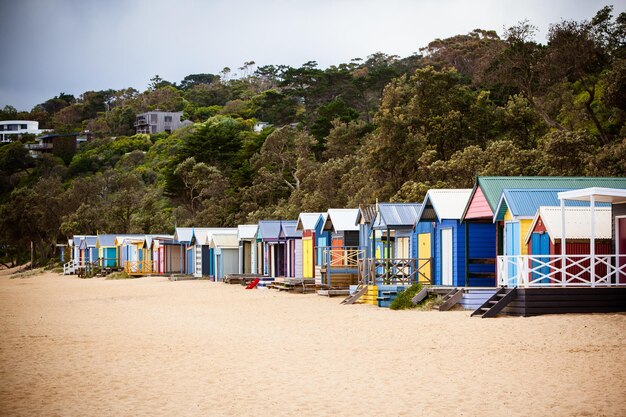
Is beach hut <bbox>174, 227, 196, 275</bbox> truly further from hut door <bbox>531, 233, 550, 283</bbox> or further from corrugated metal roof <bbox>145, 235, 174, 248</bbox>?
hut door <bbox>531, 233, 550, 283</bbox>

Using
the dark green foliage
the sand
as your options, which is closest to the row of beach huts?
the dark green foliage

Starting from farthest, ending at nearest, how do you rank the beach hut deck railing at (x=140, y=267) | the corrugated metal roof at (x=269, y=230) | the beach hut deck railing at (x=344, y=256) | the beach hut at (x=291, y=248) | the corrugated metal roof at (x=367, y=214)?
the beach hut deck railing at (x=140, y=267), the corrugated metal roof at (x=269, y=230), the beach hut at (x=291, y=248), the beach hut deck railing at (x=344, y=256), the corrugated metal roof at (x=367, y=214)

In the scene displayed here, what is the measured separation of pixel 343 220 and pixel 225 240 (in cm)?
1764

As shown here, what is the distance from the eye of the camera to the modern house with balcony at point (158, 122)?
165 m

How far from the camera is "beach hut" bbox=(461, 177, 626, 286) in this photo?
25953 millimetres

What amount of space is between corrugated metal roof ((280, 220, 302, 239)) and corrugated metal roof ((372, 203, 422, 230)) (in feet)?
43.5

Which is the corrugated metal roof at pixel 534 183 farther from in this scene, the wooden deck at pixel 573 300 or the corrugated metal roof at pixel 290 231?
the corrugated metal roof at pixel 290 231

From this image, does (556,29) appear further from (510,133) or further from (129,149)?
(129,149)

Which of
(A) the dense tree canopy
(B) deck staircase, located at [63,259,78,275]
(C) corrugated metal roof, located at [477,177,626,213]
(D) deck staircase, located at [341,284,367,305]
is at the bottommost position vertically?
(B) deck staircase, located at [63,259,78,275]

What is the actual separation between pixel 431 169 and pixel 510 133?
1120cm

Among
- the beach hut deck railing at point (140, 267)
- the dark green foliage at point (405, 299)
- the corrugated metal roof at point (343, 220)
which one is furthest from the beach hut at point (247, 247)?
the dark green foliage at point (405, 299)

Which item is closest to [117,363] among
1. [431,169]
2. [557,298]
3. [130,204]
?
[557,298]

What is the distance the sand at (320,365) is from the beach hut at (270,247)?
21.7 meters

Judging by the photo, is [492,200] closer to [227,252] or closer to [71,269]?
[227,252]
